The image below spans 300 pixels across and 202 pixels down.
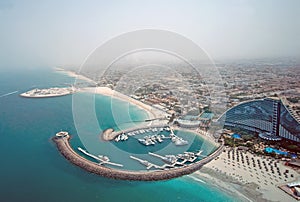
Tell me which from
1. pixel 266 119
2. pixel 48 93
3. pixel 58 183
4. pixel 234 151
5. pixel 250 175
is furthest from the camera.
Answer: pixel 48 93

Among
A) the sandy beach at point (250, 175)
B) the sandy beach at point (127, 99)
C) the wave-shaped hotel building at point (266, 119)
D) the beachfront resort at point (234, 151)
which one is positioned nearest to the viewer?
the sandy beach at point (250, 175)

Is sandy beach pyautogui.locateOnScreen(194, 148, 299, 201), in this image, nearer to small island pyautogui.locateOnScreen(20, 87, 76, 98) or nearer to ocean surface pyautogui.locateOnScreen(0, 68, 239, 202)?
ocean surface pyautogui.locateOnScreen(0, 68, 239, 202)

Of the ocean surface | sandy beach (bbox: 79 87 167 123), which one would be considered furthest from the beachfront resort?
sandy beach (bbox: 79 87 167 123)

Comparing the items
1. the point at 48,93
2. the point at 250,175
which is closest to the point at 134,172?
the point at 250,175

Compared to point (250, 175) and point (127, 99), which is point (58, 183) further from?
point (127, 99)

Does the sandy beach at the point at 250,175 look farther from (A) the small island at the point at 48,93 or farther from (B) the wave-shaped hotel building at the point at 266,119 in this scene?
(A) the small island at the point at 48,93

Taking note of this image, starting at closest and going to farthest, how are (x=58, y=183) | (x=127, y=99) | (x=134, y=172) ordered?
(x=58, y=183) → (x=134, y=172) → (x=127, y=99)

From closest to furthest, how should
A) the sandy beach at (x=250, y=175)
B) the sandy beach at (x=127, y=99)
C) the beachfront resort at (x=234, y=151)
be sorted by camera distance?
the sandy beach at (x=250, y=175) < the beachfront resort at (x=234, y=151) < the sandy beach at (x=127, y=99)

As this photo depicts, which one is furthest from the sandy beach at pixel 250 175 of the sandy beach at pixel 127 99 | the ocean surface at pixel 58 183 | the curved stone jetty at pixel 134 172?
the sandy beach at pixel 127 99
